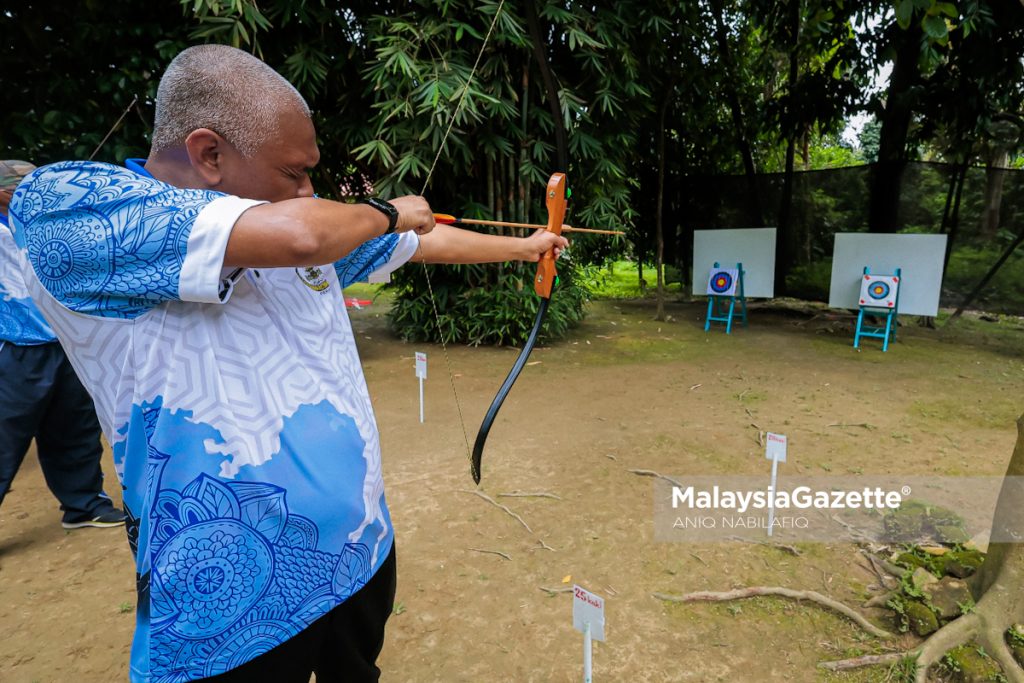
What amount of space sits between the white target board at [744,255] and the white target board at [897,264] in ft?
1.79

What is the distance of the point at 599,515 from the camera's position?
219 centimetres

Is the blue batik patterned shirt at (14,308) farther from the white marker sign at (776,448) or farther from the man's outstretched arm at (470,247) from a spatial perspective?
the white marker sign at (776,448)

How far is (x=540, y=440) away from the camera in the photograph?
2922 millimetres

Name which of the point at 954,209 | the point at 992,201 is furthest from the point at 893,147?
the point at 992,201

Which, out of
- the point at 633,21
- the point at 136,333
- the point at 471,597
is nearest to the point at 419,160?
the point at 633,21

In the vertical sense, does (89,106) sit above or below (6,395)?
above

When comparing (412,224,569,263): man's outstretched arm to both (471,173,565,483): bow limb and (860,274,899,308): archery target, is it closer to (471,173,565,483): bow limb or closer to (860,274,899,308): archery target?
(471,173,565,483): bow limb

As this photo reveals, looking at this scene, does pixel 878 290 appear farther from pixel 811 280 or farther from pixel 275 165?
A: pixel 275 165

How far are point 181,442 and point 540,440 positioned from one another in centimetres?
238

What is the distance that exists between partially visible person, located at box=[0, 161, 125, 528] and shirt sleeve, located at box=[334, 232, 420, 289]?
145 cm

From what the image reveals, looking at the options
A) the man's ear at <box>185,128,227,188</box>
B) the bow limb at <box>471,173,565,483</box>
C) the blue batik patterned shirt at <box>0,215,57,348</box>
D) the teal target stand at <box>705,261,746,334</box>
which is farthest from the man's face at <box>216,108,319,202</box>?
the teal target stand at <box>705,261,746,334</box>

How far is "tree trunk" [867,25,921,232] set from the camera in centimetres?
516

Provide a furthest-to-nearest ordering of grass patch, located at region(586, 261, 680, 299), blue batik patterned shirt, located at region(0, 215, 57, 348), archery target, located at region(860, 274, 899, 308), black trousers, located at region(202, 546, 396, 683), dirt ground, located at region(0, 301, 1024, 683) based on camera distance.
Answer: grass patch, located at region(586, 261, 680, 299) → archery target, located at region(860, 274, 899, 308) → blue batik patterned shirt, located at region(0, 215, 57, 348) → dirt ground, located at region(0, 301, 1024, 683) → black trousers, located at region(202, 546, 396, 683)

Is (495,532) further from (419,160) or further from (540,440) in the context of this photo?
(419,160)
